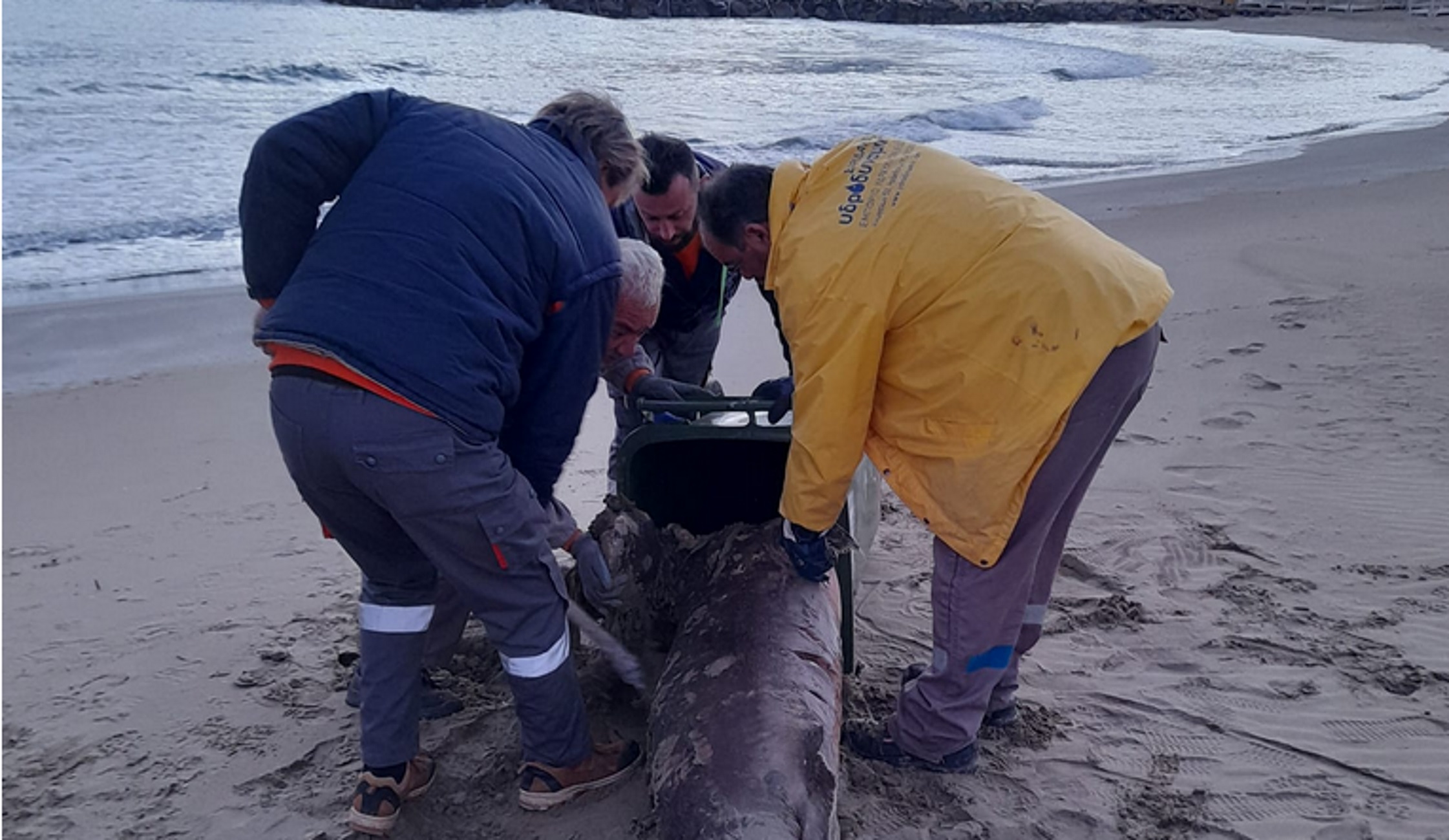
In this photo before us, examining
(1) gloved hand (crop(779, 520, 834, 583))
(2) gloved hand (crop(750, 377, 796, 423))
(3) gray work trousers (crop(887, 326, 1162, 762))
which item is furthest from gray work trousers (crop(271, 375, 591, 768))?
(3) gray work trousers (crop(887, 326, 1162, 762))

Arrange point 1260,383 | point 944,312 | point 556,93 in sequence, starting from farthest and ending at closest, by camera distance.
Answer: point 556,93 → point 1260,383 → point 944,312

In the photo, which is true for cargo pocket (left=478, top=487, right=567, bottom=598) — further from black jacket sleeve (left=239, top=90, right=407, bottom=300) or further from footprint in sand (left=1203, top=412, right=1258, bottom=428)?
footprint in sand (left=1203, top=412, right=1258, bottom=428)

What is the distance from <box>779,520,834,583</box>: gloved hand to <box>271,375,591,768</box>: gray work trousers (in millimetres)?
563

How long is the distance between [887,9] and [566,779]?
43.2 m

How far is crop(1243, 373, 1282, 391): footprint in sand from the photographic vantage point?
5.22 metres

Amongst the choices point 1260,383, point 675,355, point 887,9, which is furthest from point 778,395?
point 887,9

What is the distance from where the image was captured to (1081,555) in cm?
398

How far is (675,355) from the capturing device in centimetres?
415

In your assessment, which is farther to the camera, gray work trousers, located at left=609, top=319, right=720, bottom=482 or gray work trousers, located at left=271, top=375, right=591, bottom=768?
gray work trousers, located at left=609, top=319, right=720, bottom=482

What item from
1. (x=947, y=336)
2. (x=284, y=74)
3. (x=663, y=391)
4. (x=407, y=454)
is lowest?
(x=663, y=391)

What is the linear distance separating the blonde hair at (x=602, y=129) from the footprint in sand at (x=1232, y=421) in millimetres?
3370

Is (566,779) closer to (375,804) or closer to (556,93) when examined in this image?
(375,804)

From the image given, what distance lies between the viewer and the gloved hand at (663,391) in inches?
126

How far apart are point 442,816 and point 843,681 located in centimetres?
112
